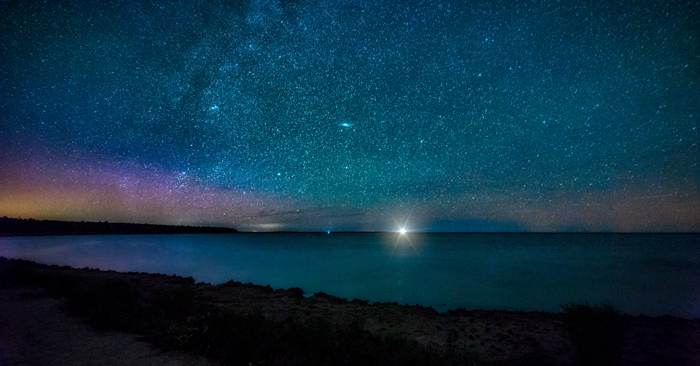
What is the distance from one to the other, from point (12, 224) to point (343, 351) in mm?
195895

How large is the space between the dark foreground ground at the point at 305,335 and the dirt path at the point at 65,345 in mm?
22

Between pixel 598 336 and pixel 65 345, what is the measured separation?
10.1 meters

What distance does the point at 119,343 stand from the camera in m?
6.22

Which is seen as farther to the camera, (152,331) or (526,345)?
(526,345)

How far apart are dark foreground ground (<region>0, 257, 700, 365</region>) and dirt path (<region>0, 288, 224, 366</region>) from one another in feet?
0.07

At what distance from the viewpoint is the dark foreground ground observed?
5418 millimetres

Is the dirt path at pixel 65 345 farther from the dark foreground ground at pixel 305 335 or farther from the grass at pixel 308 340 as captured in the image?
the grass at pixel 308 340

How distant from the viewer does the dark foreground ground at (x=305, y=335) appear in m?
5.42

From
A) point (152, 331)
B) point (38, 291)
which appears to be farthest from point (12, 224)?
point (152, 331)

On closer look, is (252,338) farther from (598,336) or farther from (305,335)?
(598,336)

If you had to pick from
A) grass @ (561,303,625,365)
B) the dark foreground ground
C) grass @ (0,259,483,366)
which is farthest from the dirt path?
grass @ (561,303,625,365)

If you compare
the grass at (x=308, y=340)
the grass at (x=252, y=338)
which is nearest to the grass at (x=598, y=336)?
the grass at (x=308, y=340)

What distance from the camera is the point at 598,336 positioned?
543cm

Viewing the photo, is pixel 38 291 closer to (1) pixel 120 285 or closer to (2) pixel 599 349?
(1) pixel 120 285
